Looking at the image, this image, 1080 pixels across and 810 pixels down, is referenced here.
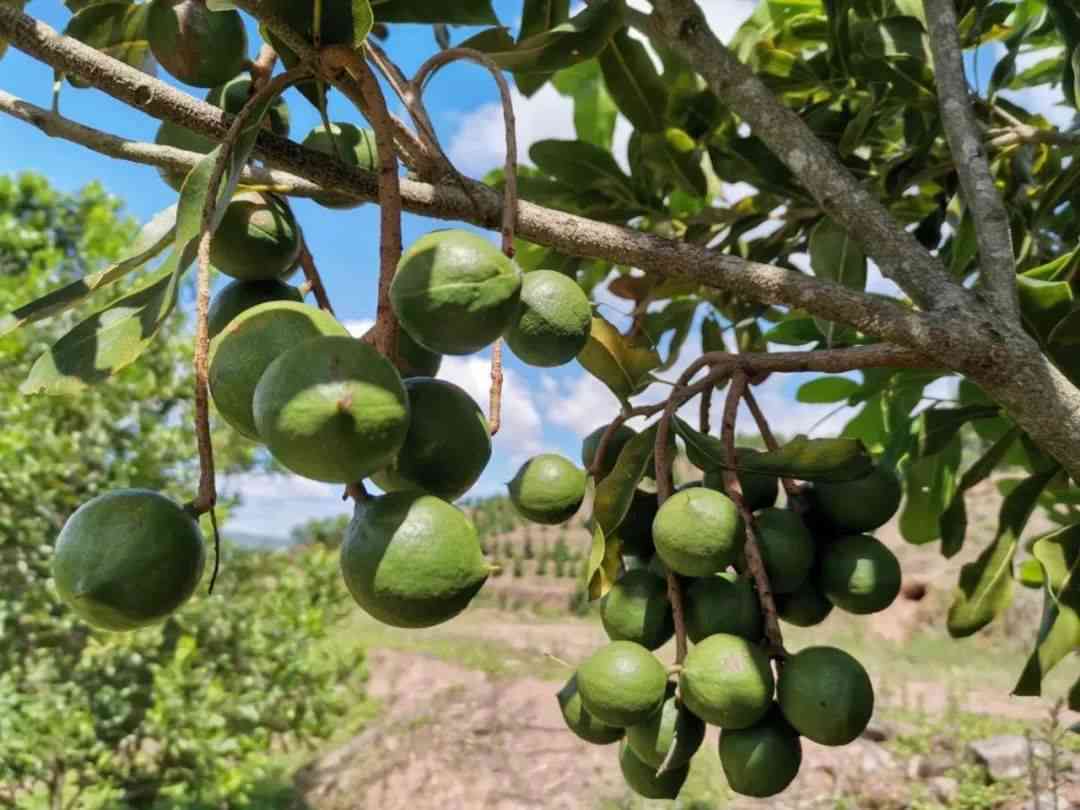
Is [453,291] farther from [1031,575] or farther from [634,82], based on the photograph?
[1031,575]

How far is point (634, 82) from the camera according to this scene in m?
1.73

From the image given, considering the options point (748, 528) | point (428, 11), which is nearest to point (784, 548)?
point (748, 528)

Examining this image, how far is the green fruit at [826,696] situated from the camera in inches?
38.1

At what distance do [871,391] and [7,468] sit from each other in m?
4.48

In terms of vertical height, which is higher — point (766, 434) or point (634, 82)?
point (634, 82)

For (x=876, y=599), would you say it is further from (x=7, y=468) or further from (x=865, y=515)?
(x=7, y=468)

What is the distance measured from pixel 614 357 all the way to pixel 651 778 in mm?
522

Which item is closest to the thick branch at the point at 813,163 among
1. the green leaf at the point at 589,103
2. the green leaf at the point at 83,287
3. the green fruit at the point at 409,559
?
the green fruit at the point at 409,559

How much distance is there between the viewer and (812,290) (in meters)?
1.01

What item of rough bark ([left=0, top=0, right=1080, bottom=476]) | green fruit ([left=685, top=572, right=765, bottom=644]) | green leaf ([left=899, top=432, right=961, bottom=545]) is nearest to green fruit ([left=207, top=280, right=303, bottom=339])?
rough bark ([left=0, top=0, right=1080, bottom=476])

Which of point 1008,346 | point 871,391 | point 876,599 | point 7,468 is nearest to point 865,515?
point 876,599

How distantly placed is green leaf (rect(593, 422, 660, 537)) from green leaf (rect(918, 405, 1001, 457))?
0.93 m

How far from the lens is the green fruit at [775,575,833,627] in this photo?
3.81 ft

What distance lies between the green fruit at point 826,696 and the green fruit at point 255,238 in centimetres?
70
